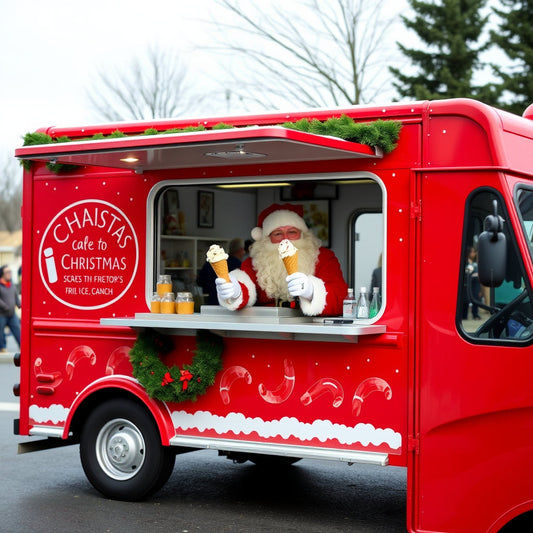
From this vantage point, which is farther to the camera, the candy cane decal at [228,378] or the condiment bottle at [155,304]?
the condiment bottle at [155,304]

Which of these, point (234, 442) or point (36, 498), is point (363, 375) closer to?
point (234, 442)

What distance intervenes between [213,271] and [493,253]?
130 inches

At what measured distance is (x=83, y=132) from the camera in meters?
7.19

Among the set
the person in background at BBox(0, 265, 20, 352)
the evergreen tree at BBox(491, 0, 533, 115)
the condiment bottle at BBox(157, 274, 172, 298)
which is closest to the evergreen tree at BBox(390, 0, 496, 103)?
the evergreen tree at BBox(491, 0, 533, 115)

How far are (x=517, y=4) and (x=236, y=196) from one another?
19685 millimetres

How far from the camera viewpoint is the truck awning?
219 inches

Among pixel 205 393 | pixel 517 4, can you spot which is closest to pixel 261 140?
pixel 205 393

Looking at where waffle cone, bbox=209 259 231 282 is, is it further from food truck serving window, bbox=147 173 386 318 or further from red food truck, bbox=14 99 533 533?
food truck serving window, bbox=147 173 386 318

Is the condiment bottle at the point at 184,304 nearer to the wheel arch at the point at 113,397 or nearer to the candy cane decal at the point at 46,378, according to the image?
the wheel arch at the point at 113,397

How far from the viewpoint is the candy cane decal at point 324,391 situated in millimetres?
6059

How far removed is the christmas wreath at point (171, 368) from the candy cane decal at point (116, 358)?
0.18 meters

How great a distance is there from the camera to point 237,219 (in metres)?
8.38

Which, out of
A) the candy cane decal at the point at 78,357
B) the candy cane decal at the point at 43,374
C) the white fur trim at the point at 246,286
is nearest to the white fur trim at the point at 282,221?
the white fur trim at the point at 246,286

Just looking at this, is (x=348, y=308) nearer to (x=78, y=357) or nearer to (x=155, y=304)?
(x=155, y=304)
